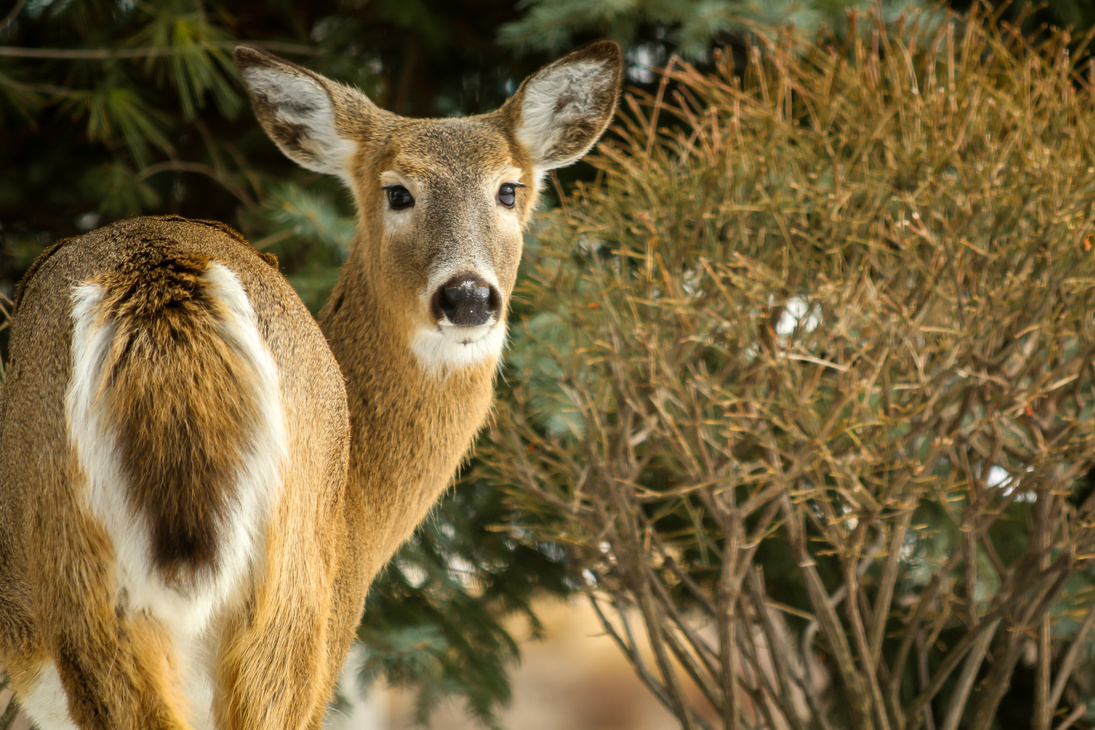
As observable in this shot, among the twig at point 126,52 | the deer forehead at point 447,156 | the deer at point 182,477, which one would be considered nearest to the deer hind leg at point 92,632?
the deer at point 182,477

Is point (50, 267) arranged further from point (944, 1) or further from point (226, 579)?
point (944, 1)

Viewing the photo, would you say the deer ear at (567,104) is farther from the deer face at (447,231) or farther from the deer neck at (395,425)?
the deer neck at (395,425)

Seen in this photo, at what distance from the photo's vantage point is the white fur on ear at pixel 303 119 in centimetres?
181

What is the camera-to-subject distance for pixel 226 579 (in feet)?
3.87

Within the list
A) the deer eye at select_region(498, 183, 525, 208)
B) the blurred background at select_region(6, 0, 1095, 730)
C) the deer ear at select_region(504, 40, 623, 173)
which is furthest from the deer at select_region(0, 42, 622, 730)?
the blurred background at select_region(6, 0, 1095, 730)

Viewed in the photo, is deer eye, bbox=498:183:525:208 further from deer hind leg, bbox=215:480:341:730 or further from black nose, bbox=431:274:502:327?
deer hind leg, bbox=215:480:341:730

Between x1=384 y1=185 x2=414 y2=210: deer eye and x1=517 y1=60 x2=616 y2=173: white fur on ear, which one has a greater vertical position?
x1=517 y1=60 x2=616 y2=173: white fur on ear

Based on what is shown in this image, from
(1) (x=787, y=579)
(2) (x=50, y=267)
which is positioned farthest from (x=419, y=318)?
(1) (x=787, y=579)

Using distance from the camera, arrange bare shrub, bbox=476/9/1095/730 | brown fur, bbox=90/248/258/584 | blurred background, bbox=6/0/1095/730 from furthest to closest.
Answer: blurred background, bbox=6/0/1095/730 < bare shrub, bbox=476/9/1095/730 < brown fur, bbox=90/248/258/584

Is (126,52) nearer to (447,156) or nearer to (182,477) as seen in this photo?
(447,156)

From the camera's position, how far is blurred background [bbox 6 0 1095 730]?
273 centimetres

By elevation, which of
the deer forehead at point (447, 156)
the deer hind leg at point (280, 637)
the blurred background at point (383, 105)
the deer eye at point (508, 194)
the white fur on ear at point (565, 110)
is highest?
the white fur on ear at point (565, 110)

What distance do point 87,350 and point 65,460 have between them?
13 centimetres

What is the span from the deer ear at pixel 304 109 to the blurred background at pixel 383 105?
0.68 meters
